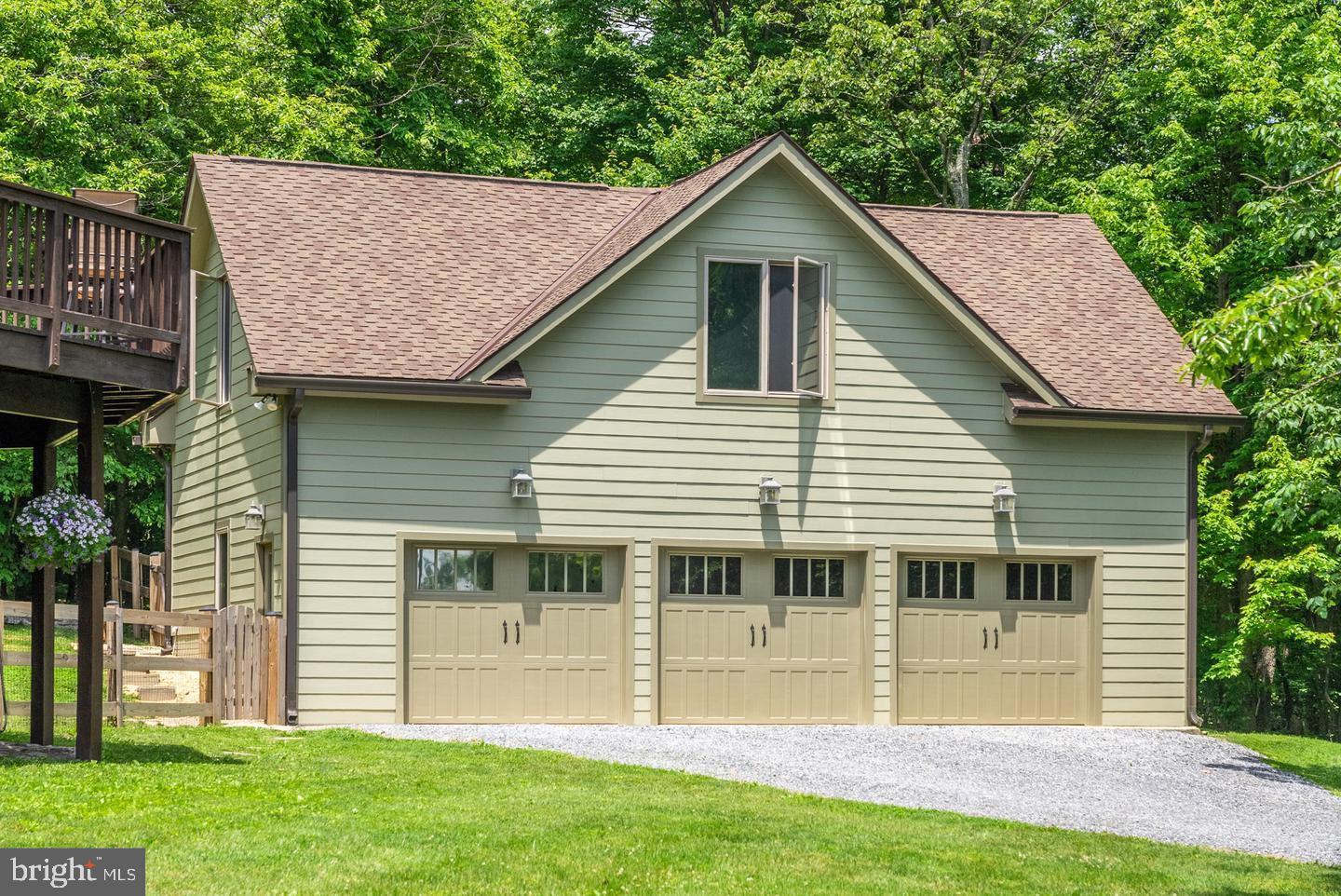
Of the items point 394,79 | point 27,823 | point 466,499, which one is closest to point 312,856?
point 27,823

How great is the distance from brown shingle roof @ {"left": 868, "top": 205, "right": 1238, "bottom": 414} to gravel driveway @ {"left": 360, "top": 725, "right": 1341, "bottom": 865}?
3.96 m

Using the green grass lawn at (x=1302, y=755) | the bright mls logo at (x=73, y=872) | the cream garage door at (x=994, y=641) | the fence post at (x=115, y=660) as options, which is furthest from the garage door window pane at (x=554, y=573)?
the bright mls logo at (x=73, y=872)

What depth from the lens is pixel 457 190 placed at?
22.3 m

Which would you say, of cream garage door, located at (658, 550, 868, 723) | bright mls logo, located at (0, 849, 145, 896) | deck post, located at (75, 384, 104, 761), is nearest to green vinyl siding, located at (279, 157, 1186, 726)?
cream garage door, located at (658, 550, 868, 723)

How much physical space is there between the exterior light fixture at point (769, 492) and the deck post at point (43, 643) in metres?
8.02

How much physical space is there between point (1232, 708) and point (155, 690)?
2450 centimetres

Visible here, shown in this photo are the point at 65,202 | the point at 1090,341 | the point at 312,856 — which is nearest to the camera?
the point at 312,856

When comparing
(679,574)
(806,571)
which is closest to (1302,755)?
(806,571)

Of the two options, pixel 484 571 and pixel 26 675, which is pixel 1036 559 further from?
pixel 26 675

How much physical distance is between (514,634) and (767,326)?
174 inches

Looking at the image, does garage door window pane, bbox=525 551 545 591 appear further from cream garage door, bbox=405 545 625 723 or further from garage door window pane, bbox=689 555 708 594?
garage door window pane, bbox=689 555 708 594

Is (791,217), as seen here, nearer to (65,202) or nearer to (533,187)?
(533,187)

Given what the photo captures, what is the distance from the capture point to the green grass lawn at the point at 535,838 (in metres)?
9.09

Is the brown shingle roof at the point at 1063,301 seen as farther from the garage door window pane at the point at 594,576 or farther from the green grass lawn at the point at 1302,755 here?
the garage door window pane at the point at 594,576
